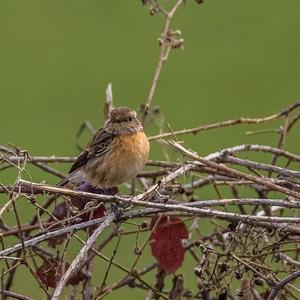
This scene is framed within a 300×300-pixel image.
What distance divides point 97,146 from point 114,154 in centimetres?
10

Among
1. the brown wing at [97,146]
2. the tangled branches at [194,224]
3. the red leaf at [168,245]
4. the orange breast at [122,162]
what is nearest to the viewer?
the tangled branches at [194,224]

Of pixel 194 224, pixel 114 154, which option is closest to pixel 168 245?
pixel 194 224

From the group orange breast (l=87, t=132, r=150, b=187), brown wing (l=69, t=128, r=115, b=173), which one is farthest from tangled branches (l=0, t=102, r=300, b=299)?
brown wing (l=69, t=128, r=115, b=173)

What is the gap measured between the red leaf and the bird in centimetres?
72

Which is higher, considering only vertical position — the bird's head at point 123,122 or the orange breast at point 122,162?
the bird's head at point 123,122

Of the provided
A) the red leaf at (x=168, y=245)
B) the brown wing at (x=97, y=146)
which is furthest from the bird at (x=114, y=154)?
the red leaf at (x=168, y=245)

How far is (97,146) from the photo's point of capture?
6203mm

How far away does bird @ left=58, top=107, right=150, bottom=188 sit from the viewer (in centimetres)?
585

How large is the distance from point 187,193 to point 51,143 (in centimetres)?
892

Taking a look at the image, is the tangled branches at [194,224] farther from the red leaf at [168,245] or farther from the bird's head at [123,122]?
the bird's head at [123,122]

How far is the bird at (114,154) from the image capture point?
19.2 feet

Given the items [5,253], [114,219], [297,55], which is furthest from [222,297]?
[297,55]

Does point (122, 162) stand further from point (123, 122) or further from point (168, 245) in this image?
point (168, 245)

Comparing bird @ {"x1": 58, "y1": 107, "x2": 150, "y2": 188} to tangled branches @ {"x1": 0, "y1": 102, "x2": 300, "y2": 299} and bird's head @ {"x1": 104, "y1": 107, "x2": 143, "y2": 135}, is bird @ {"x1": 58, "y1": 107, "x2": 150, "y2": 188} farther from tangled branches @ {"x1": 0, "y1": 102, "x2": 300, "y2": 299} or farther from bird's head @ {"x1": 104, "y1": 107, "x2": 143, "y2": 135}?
tangled branches @ {"x1": 0, "y1": 102, "x2": 300, "y2": 299}
